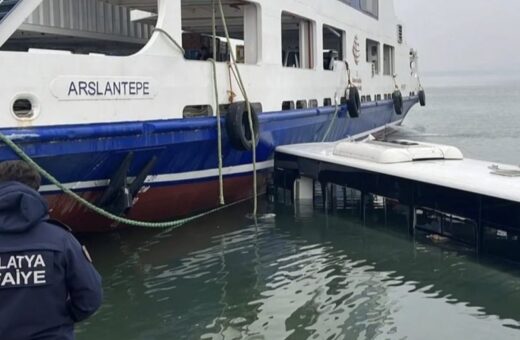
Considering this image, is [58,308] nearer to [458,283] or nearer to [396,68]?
[458,283]

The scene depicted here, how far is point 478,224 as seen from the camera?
6.64m

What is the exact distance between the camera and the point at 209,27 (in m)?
11.9

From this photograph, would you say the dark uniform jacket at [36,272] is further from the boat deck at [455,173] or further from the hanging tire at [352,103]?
the hanging tire at [352,103]

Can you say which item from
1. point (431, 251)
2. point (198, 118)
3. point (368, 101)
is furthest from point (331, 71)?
point (431, 251)

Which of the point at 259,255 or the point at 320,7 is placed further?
the point at 320,7

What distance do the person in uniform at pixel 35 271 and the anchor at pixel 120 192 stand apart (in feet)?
14.4

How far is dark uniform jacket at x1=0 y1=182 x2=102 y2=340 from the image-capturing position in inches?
95.7

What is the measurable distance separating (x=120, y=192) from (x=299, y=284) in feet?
7.18

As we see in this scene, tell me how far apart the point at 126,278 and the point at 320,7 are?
6720 millimetres

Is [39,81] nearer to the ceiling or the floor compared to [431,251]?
nearer to the ceiling

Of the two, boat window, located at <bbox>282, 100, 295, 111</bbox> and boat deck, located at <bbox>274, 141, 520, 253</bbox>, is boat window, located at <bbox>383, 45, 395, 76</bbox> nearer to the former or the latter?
boat window, located at <bbox>282, 100, 295, 111</bbox>

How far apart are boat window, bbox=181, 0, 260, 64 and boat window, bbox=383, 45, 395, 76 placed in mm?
7356

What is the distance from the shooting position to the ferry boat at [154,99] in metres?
6.24

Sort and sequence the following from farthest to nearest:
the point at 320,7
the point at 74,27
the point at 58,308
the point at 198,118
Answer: the point at 320,7
the point at 74,27
the point at 198,118
the point at 58,308
